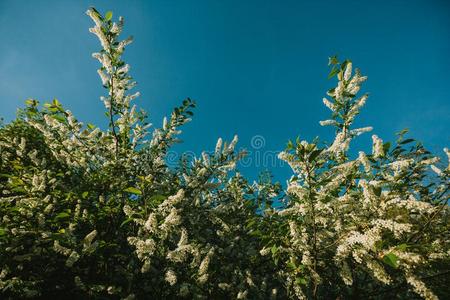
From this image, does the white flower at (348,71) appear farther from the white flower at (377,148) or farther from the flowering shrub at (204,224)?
the white flower at (377,148)

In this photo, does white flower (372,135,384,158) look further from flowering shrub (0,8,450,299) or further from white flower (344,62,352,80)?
white flower (344,62,352,80)

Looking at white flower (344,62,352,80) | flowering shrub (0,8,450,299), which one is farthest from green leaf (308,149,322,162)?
white flower (344,62,352,80)

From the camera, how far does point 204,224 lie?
5160 millimetres

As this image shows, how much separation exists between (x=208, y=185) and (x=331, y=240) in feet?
7.16

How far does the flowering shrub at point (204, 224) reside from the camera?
306 centimetres

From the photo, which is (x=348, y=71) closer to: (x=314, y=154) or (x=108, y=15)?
(x=314, y=154)

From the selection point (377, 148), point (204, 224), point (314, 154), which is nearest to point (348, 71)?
point (377, 148)

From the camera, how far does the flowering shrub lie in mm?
3062

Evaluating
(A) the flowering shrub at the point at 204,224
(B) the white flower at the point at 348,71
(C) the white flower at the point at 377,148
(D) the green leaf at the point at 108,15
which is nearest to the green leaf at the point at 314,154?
(A) the flowering shrub at the point at 204,224

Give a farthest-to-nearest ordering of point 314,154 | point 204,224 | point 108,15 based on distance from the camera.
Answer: point 204,224
point 108,15
point 314,154

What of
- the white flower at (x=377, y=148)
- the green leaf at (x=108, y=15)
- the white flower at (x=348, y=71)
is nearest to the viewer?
the white flower at (x=377, y=148)

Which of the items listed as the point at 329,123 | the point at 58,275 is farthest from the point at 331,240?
the point at 58,275

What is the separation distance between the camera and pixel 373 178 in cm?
362

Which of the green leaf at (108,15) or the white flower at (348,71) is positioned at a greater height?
the green leaf at (108,15)
